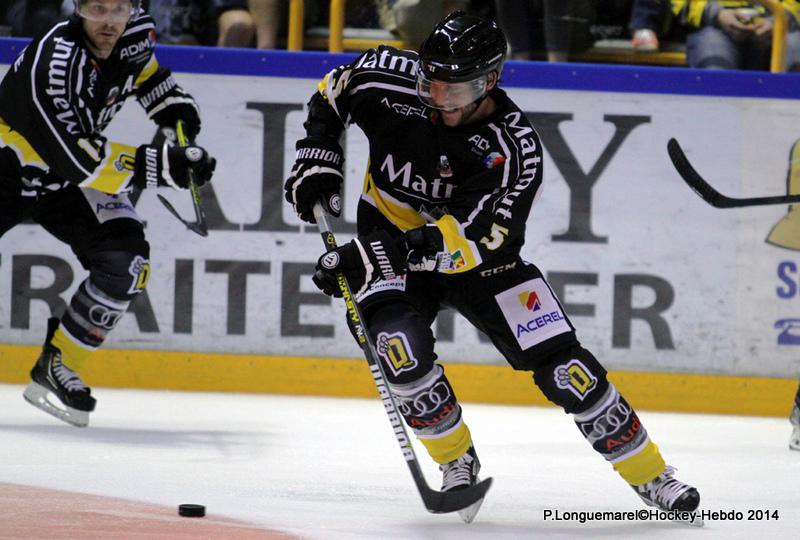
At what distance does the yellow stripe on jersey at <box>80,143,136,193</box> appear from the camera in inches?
162

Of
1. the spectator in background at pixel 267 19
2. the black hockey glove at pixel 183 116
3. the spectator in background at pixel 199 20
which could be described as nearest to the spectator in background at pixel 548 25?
the spectator in background at pixel 267 19

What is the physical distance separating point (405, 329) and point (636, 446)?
24.6 inches

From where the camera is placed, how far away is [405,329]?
3057 millimetres

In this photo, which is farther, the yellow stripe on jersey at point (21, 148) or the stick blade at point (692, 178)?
the yellow stripe on jersey at point (21, 148)

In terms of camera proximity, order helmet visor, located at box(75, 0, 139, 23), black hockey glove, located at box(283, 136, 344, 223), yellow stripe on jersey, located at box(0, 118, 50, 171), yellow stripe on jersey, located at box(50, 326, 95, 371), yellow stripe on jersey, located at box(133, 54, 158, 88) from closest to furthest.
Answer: black hockey glove, located at box(283, 136, 344, 223)
helmet visor, located at box(75, 0, 139, 23)
yellow stripe on jersey, located at box(0, 118, 50, 171)
yellow stripe on jersey, located at box(50, 326, 95, 371)
yellow stripe on jersey, located at box(133, 54, 158, 88)

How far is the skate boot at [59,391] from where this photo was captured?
425cm

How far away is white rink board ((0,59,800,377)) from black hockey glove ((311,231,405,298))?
2.09 meters

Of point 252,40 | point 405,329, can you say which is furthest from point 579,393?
point 252,40

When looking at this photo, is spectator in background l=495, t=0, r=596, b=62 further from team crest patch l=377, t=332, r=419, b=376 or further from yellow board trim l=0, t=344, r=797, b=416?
team crest patch l=377, t=332, r=419, b=376

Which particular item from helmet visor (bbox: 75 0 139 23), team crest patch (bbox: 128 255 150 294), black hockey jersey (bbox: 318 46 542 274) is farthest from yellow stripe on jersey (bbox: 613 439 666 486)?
helmet visor (bbox: 75 0 139 23)

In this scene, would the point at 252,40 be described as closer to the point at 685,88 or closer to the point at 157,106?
the point at 157,106

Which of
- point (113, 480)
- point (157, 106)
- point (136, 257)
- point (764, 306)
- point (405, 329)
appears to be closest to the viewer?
point (405, 329)

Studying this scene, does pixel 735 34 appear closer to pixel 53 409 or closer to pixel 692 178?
pixel 692 178

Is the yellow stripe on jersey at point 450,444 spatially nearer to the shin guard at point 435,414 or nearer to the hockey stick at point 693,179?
the shin guard at point 435,414
